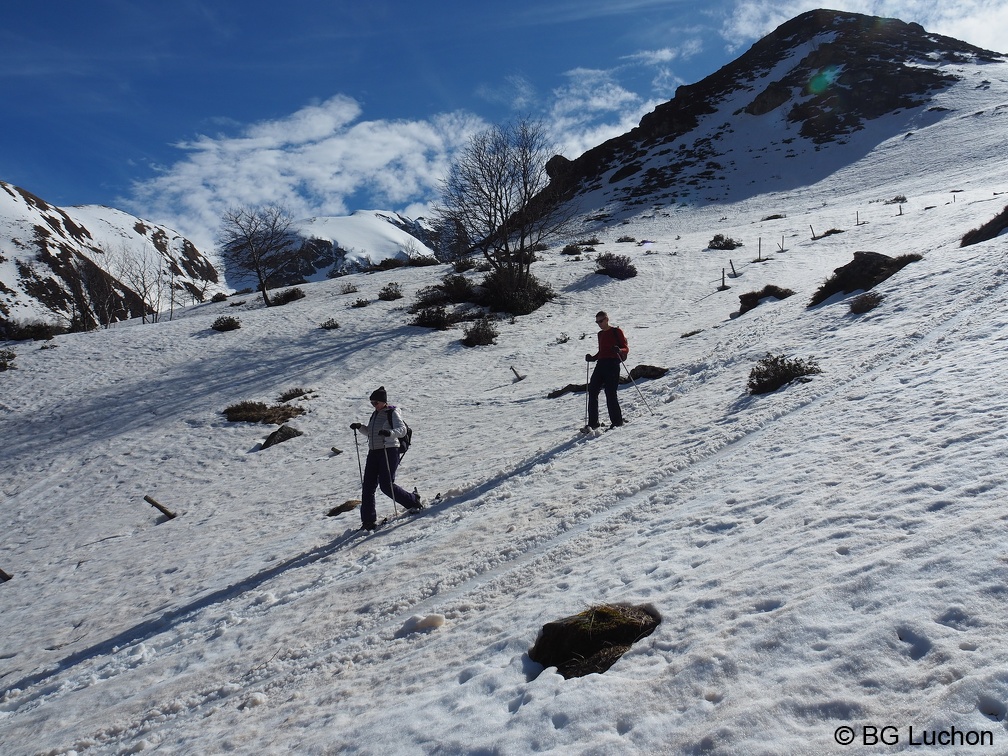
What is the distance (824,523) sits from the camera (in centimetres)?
384

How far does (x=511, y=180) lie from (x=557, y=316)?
8755 millimetres

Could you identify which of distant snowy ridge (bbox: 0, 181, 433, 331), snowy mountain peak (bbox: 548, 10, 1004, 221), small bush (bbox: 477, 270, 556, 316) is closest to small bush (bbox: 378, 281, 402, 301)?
small bush (bbox: 477, 270, 556, 316)

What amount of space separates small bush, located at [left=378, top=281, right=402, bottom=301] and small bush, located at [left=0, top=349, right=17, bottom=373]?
44.7 feet

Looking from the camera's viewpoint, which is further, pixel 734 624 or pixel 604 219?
pixel 604 219

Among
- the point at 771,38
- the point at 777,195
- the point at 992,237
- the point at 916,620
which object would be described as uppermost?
the point at 771,38

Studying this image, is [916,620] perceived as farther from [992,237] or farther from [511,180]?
[511,180]

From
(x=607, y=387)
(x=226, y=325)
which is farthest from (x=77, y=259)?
(x=607, y=387)

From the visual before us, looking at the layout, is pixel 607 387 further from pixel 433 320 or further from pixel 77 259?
pixel 77 259

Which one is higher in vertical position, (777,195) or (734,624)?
(777,195)

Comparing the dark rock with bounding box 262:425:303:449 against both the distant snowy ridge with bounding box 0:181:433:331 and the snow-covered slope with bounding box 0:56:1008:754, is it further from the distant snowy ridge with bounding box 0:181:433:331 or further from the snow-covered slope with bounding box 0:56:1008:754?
the distant snowy ridge with bounding box 0:181:433:331

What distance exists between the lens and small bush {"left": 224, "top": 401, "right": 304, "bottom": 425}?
14922 mm

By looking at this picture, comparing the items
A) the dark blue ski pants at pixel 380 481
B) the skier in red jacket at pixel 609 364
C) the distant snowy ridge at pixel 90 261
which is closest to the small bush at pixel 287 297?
the distant snowy ridge at pixel 90 261

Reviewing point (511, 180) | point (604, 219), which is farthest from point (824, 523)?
point (604, 219)

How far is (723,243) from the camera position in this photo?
30484 mm
